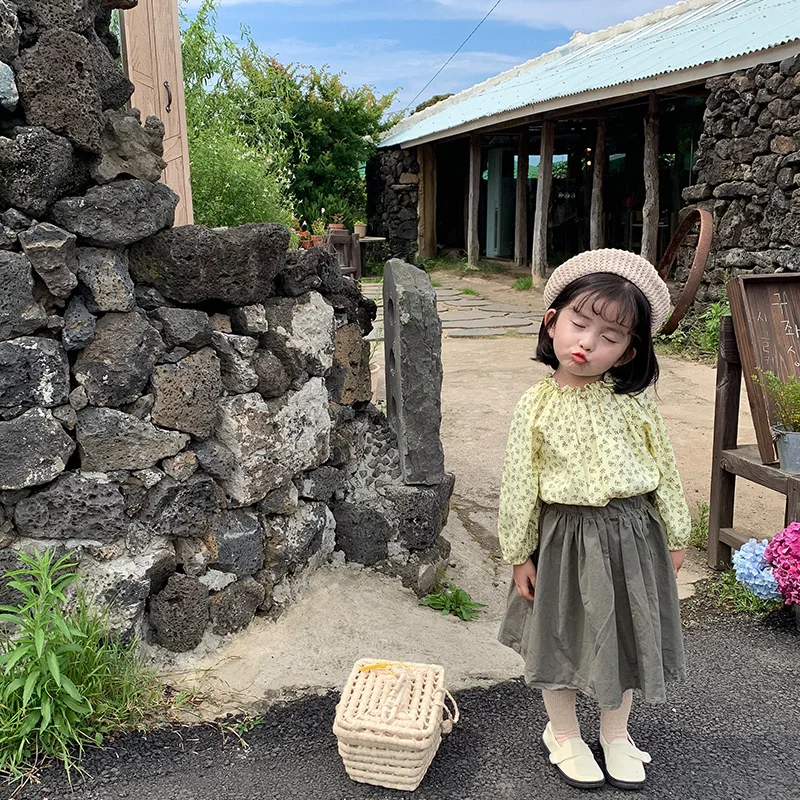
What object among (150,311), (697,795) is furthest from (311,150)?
(697,795)

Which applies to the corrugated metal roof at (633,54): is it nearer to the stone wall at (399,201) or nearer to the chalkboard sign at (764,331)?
the stone wall at (399,201)

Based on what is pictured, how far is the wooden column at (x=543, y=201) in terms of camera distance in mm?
12719

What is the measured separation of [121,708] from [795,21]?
854 cm

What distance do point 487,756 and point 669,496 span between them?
93 centimetres

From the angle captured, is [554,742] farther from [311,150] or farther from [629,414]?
[311,150]

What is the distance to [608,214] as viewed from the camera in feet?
49.9

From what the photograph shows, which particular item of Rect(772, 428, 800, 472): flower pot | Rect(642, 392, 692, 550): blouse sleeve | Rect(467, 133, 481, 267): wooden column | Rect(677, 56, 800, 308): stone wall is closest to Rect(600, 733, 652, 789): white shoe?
Rect(642, 392, 692, 550): blouse sleeve

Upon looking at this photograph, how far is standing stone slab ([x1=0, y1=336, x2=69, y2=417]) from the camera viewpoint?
2391 mm

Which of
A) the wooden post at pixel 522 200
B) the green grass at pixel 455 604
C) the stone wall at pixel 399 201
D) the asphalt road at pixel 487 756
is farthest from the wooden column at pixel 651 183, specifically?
the asphalt road at pixel 487 756

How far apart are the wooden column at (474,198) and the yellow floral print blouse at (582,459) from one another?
1350 centimetres

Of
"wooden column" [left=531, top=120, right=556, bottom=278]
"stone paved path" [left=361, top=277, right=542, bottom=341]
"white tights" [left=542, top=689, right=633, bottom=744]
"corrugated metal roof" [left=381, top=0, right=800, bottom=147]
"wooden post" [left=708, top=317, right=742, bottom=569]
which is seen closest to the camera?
"white tights" [left=542, top=689, right=633, bottom=744]

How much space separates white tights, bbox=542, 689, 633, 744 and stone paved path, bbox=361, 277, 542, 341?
6.50m

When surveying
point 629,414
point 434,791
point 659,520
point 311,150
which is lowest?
point 434,791

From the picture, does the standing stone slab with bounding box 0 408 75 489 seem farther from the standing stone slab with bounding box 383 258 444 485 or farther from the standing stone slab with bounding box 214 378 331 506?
the standing stone slab with bounding box 383 258 444 485
